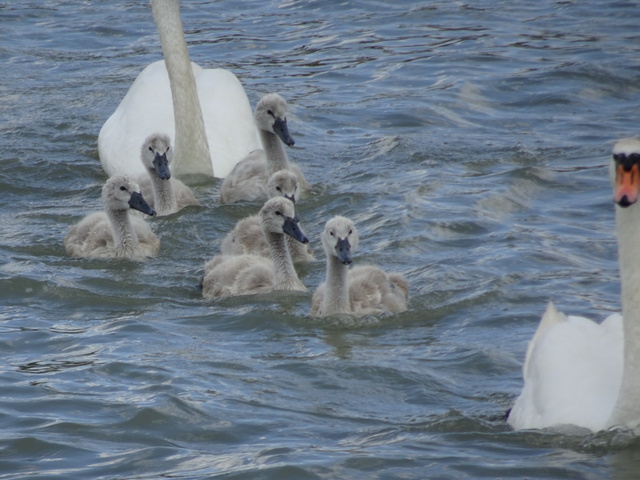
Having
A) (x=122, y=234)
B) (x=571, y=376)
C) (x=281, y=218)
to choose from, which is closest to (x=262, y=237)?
(x=281, y=218)

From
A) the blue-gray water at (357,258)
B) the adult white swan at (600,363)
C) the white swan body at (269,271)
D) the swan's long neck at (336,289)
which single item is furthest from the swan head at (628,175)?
the white swan body at (269,271)

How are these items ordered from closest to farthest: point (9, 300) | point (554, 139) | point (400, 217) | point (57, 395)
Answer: point (57, 395)
point (9, 300)
point (400, 217)
point (554, 139)

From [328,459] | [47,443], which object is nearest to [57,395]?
[47,443]

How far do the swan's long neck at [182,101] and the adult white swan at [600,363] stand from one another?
5231mm

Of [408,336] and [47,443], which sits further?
[408,336]

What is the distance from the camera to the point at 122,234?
31.2 ft

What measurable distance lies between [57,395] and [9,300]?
1834 millimetres

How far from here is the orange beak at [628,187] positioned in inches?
231

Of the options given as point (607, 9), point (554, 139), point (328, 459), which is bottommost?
point (328, 459)

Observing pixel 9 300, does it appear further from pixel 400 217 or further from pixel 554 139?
pixel 554 139

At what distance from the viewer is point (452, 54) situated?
51.0ft

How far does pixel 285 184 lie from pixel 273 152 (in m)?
1.21

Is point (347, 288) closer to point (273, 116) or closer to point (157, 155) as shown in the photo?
point (157, 155)

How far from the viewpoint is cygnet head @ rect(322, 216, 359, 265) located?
8.06 m
